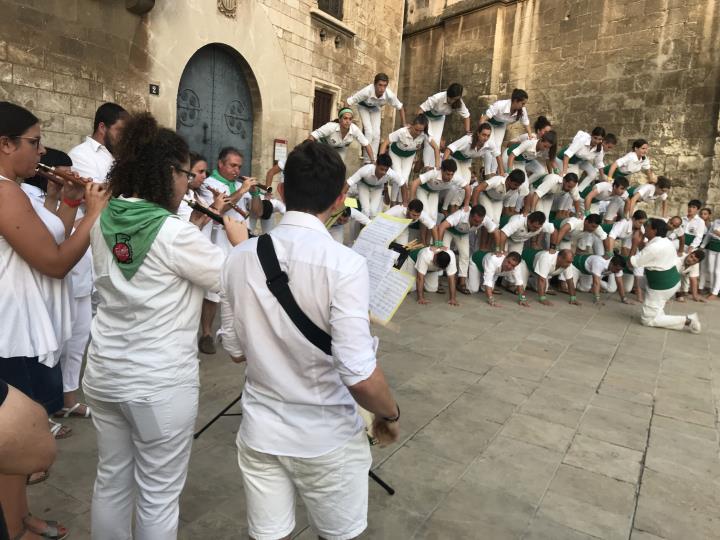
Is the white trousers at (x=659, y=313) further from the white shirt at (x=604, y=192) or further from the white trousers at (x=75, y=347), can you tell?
the white trousers at (x=75, y=347)

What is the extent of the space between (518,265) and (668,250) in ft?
7.23

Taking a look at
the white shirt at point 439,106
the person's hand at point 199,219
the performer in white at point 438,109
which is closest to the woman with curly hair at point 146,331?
the person's hand at point 199,219

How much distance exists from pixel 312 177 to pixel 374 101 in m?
8.02

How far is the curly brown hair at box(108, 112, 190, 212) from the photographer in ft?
5.97

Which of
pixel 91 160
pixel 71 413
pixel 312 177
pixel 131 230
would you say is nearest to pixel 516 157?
pixel 91 160

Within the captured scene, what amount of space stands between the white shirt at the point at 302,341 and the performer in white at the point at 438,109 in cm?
751

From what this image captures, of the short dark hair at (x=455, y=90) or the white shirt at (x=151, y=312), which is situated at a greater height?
the short dark hair at (x=455, y=90)

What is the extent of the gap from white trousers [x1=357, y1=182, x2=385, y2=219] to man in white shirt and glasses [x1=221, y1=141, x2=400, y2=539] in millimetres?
6852

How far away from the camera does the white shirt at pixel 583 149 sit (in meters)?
9.78

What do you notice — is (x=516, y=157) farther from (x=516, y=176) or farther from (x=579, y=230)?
(x=579, y=230)

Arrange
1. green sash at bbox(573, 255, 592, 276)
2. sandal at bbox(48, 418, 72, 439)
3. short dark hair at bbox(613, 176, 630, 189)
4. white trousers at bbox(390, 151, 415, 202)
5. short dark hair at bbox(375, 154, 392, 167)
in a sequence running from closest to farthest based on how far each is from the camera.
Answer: sandal at bbox(48, 418, 72, 439) → short dark hair at bbox(375, 154, 392, 167) → white trousers at bbox(390, 151, 415, 202) → green sash at bbox(573, 255, 592, 276) → short dark hair at bbox(613, 176, 630, 189)

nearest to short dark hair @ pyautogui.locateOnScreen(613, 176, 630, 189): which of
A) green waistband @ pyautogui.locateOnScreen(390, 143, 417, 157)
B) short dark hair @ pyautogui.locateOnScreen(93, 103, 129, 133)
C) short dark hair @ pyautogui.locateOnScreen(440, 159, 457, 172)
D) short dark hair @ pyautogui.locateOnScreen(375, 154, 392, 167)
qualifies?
short dark hair @ pyautogui.locateOnScreen(440, 159, 457, 172)

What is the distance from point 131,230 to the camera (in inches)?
68.7

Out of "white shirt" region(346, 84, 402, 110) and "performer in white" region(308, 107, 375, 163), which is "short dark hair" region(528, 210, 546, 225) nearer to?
"white shirt" region(346, 84, 402, 110)
